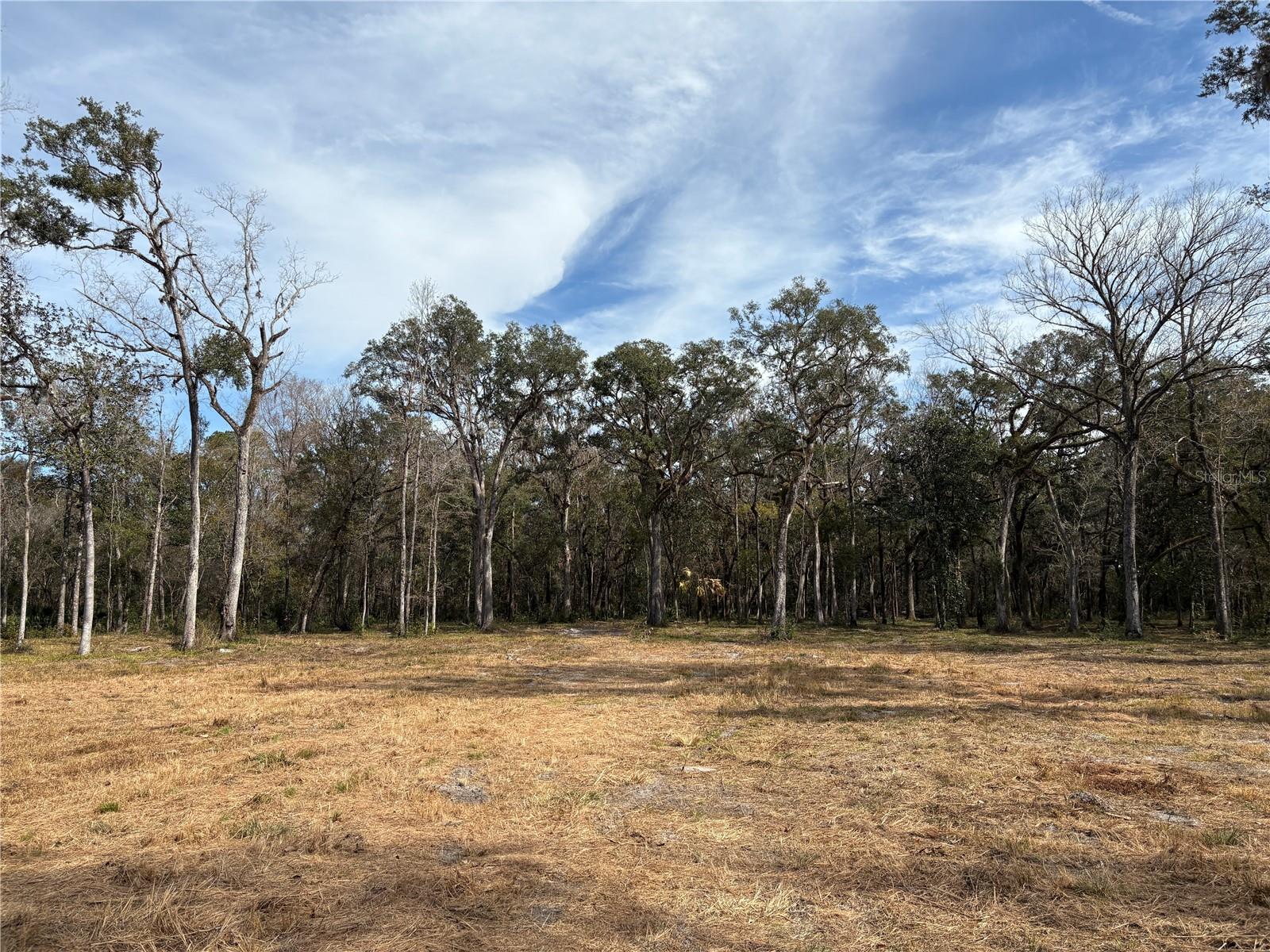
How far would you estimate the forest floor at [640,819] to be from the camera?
11.5 feet

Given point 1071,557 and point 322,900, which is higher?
point 1071,557

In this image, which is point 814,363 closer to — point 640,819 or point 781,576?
point 781,576

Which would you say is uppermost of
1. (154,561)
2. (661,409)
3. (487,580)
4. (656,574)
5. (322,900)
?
(661,409)

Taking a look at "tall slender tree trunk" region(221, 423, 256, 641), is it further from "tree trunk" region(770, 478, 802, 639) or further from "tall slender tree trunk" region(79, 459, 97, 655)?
"tree trunk" region(770, 478, 802, 639)

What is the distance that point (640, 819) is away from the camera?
5184mm

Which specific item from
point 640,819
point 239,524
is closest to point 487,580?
point 239,524

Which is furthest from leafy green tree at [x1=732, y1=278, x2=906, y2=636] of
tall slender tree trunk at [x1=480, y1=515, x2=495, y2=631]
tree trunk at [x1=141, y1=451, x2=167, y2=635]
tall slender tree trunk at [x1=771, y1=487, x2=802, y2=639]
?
tree trunk at [x1=141, y1=451, x2=167, y2=635]

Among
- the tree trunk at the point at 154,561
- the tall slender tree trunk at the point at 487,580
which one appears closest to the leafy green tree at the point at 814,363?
the tall slender tree trunk at the point at 487,580

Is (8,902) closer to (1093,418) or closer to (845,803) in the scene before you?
(845,803)

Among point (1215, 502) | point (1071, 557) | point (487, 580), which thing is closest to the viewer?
point (1215, 502)

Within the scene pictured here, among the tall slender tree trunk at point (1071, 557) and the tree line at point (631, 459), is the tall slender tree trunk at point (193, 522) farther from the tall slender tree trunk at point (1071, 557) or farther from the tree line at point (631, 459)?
the tall slender tree trunk at point (1071, 557)

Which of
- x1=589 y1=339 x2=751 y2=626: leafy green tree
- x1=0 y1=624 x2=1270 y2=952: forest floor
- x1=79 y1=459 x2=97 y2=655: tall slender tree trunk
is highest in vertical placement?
x1=589 y1=339 x2=751 y2=626: leafy green tree

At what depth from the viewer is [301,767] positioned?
6.57 metres

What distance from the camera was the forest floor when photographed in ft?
11.5
